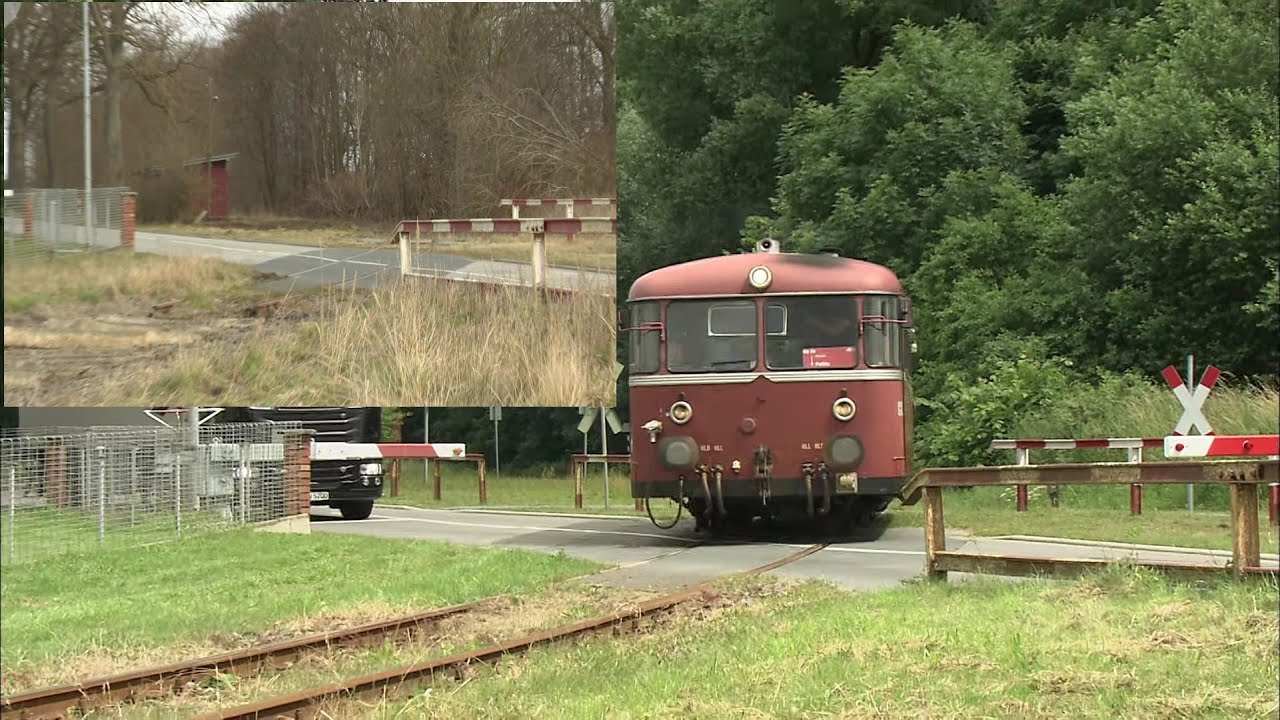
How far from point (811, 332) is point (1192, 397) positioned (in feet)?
15.5

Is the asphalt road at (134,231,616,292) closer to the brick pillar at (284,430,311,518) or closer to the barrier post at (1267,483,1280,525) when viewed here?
the brick pillar at (284,430,311,518)

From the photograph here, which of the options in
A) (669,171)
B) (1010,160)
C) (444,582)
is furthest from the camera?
(669,171)

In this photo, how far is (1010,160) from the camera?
310 inches

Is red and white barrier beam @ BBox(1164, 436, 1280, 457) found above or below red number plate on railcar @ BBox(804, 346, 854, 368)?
below

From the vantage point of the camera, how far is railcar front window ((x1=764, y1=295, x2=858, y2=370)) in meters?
9.15

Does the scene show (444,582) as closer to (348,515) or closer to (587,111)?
(348,515)

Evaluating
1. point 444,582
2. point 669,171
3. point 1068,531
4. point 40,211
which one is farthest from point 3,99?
point 1068,531

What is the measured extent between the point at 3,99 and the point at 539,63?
2.56m

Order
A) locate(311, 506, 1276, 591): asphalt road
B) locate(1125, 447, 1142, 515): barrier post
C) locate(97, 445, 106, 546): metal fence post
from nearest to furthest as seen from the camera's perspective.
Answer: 1. locate(97, 445, 106, 546): metal fence post
2. locate(311, 506, 1276, 591): asphalt road
3. locate(1125, 447, 1142, 515): barrier post

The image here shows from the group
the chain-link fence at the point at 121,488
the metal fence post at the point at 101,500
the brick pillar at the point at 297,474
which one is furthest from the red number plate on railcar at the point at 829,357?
the metal fence post at the point at 101,500

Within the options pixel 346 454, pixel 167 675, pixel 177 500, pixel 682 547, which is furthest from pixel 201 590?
pixel 682 547

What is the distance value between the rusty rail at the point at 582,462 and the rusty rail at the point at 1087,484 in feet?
6.28

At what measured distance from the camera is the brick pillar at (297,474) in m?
4.84

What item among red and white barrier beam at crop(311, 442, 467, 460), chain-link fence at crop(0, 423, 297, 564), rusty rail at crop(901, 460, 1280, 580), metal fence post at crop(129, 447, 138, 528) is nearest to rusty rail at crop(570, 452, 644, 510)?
red and white barrier beam at crop(311, 442, 467, 460)
